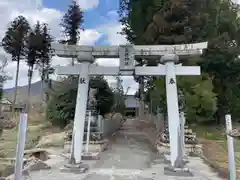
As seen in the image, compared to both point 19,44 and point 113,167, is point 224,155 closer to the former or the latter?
point 113,167

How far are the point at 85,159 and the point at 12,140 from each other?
7911 millimetres

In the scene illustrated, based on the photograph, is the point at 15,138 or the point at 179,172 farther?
the point at 15,138

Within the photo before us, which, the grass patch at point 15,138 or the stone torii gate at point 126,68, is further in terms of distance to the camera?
the grass patch at point 15,138

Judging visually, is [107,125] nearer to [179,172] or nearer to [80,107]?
[80,107]

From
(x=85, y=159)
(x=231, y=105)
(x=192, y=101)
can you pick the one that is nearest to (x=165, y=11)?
(x=192, y=101)

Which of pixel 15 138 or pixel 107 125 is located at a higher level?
pixel 107 125

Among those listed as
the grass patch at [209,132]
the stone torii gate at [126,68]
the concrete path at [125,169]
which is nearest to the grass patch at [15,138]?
the concrete path at [125,169]

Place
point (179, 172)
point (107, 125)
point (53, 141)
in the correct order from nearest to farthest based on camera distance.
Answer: point (179, 172) → point (53, 141) → point (107, 125)

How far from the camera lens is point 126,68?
8062 mm

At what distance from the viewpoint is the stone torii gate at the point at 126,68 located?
7844 millimetres

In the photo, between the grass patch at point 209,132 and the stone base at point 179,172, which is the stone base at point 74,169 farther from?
the grass patch at point 209,132

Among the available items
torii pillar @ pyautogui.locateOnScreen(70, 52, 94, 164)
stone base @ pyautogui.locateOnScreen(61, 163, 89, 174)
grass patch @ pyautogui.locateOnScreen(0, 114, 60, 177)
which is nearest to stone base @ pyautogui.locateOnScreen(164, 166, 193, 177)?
stone base @ pyautogui.locateOnScreen(61, 163, 89, 174)

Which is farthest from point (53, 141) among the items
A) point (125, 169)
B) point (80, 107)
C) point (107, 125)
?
point (125, 169)

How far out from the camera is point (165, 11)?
47.7 ft
